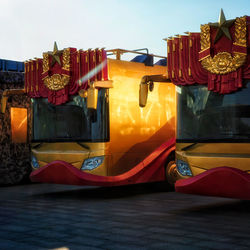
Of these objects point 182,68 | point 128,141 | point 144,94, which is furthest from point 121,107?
point 182,68

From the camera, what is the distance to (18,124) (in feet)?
47.9

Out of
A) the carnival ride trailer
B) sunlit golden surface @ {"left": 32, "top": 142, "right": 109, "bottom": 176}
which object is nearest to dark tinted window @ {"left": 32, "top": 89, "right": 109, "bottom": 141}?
the carnival ride trailer

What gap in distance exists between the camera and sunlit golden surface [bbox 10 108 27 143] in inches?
571

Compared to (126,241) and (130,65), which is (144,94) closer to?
(130,65)

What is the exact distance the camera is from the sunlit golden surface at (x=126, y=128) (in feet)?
36.4

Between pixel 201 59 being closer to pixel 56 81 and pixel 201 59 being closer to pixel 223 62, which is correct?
pixel 223 62

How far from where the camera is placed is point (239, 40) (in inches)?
331

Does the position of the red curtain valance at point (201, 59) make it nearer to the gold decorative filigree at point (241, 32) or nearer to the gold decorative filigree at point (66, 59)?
the gold decorative filigree at point (241, 32)

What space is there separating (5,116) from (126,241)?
28.4 ft

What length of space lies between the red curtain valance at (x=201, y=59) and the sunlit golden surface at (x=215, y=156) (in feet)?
2.97

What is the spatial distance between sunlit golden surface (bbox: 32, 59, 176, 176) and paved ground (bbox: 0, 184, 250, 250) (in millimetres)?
883

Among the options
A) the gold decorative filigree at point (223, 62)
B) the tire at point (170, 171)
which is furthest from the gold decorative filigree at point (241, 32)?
the tire at point (170, 171)

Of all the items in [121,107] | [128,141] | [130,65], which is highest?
[130,65]

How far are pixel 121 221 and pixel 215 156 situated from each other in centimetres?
185
